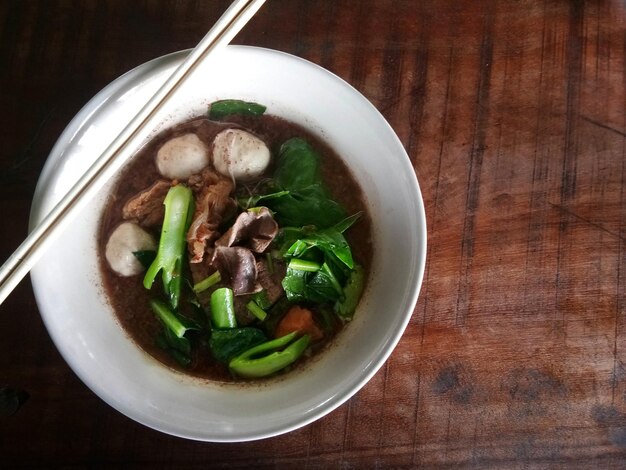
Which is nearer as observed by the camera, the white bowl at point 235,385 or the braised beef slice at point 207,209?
the white bowl at point 235,385

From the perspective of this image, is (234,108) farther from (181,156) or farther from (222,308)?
(222,308)

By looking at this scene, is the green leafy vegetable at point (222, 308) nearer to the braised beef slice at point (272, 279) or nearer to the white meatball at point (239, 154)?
the braised beef slice at point (272, 279)

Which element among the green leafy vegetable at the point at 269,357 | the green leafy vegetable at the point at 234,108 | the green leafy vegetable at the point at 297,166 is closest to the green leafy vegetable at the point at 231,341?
the green leafy vegetable at the point at 269,357

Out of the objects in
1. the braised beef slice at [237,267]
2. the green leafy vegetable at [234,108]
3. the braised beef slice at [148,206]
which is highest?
the green leafy vegetable at [234,108]

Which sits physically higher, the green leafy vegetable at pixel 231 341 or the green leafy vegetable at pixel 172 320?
the green leafy vegetable at pixel 172 320

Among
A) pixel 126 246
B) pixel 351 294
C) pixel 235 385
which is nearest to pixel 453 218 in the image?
pixel 351 294

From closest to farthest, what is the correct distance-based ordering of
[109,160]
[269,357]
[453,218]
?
[109,160] < [269,357] < [453,218]

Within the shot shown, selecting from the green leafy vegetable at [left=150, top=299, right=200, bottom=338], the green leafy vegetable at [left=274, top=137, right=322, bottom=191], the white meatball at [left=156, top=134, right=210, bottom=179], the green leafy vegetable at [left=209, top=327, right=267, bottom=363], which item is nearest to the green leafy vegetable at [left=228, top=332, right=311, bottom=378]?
the green leafy vegetable at [left=209, top=327, right=267, bottom=363]
